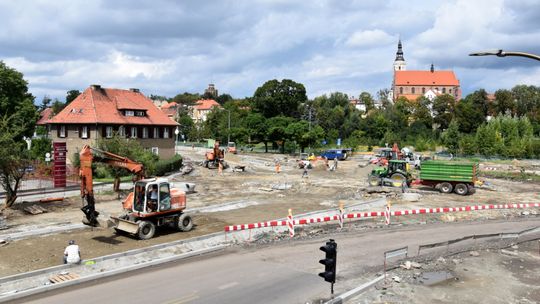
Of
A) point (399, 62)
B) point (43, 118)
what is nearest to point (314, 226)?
point (43, 118)

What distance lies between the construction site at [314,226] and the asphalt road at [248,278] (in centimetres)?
26

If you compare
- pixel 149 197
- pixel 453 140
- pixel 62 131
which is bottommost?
pixel 149 197

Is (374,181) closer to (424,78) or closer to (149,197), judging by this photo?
(149,197)

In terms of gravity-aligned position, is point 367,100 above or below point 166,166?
above

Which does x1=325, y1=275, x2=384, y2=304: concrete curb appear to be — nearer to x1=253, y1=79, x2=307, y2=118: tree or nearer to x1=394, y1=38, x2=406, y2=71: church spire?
x1=253, y1=79, x2=307, y2=118: tree

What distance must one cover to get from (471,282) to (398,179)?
21.6 metres

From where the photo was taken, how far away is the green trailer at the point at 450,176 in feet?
112

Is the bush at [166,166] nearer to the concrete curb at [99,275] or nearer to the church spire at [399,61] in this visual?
the concrete curb at [99,275]

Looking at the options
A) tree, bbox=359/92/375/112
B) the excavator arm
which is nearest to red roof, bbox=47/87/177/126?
the excavator arm

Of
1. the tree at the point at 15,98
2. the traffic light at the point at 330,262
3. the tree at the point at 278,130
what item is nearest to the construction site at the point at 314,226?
the traffic light at the point at 330,262

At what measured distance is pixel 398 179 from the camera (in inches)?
1405

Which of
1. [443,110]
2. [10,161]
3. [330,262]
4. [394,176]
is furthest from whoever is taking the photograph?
[443,110]

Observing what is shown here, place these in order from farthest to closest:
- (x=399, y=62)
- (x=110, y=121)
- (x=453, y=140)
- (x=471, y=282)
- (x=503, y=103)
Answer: (x=399, y=62) < (x=503, y=103) < (x=453, y=140) < (x=110, y=121) < (x=471, y=282)

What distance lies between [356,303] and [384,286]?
5.85 feet
